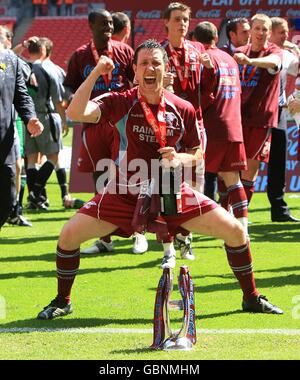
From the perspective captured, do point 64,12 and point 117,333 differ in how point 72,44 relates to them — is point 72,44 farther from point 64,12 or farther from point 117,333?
point 117,333

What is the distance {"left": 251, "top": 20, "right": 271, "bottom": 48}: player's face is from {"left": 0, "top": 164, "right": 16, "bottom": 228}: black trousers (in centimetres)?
327

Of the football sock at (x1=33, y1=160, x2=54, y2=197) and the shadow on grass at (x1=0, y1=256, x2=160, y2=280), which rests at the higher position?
the shadow on grass at (x1=0, y1=256, x2=160, y2=280)

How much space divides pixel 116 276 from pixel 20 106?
5.95 ft

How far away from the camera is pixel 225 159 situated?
9828 mm

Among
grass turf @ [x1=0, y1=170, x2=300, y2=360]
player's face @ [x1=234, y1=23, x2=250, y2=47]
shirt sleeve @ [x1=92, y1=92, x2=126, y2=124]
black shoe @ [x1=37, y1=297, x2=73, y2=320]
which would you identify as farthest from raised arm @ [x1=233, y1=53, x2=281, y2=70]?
black shoe @ [x1=37, y1=297, x2=73, y2=320]

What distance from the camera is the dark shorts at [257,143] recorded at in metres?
10.7

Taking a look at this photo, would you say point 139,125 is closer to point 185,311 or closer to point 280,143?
point 185,311

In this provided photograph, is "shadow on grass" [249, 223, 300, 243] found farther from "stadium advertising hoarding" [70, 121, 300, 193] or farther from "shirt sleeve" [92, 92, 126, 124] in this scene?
"shirt sleeve" [92, 92, 126, 124]

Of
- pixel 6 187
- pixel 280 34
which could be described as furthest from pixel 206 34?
pixel 6 187

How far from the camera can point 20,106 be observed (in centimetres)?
826

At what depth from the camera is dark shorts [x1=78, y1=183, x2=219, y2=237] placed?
6.85 m

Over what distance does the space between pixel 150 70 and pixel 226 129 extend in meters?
3.20

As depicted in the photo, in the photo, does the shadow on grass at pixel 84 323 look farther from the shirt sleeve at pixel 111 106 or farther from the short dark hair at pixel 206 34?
the short dark hair at pixel 206 34
